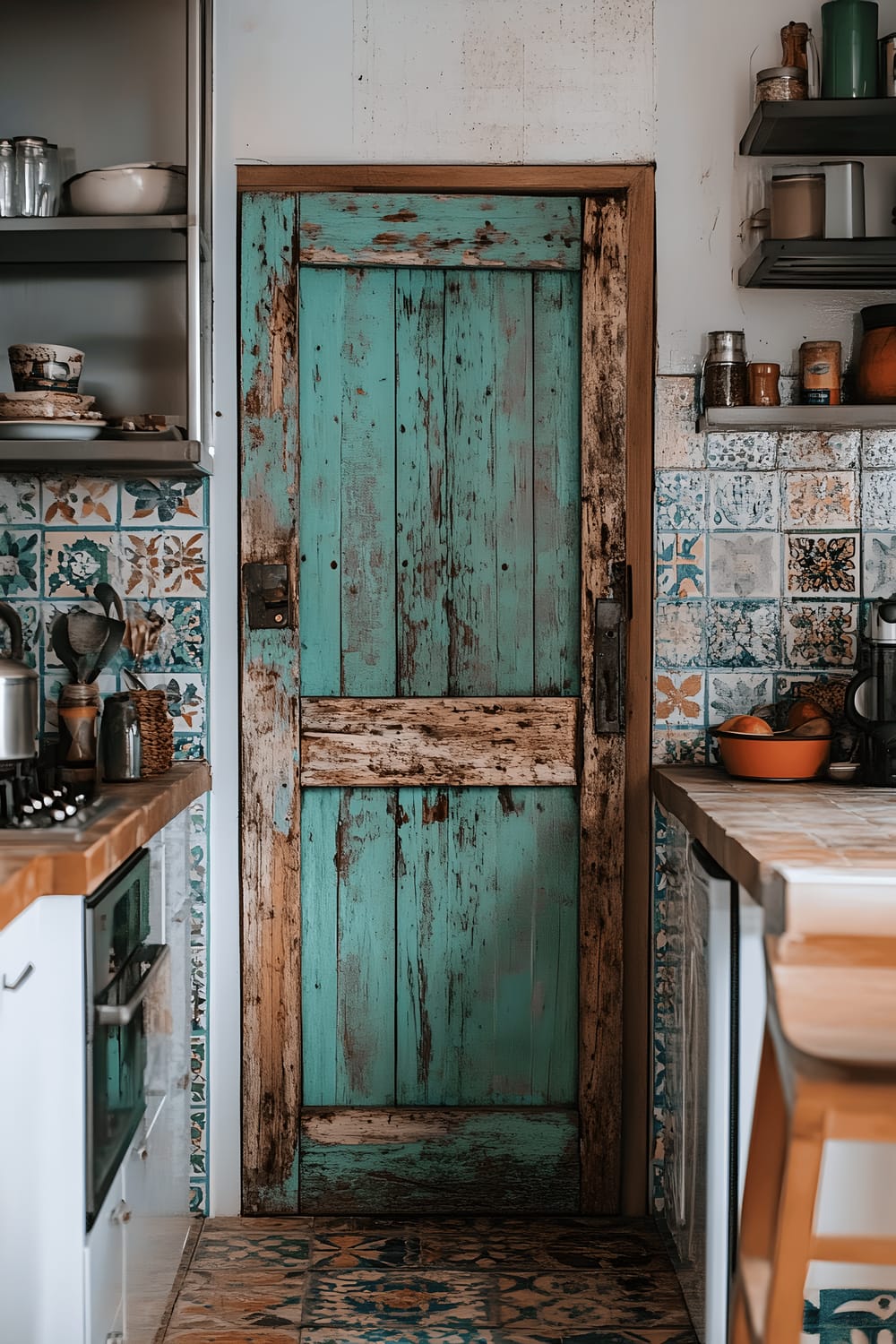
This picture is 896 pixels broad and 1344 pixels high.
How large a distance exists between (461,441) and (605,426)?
0.29 meters

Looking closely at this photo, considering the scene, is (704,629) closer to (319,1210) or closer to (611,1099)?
(611,1099)

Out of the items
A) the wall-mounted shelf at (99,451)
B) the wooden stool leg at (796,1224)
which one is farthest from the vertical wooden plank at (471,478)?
the wooden stool leg at (796,1224)

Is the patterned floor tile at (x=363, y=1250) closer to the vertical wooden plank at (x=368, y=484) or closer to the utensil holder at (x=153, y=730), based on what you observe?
the utensil holder at (x=153, y=730)


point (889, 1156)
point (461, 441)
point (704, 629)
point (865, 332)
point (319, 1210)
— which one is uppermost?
point (865, 332)

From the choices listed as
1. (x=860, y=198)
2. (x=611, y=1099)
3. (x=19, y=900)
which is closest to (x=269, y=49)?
(x=860, y=198)

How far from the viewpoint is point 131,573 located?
2404 mm

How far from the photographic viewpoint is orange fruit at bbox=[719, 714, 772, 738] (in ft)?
7.29

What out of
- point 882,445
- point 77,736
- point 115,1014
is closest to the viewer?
point 115,1014

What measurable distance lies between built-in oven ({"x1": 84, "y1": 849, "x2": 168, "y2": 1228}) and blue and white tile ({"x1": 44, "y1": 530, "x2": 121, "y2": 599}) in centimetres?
72

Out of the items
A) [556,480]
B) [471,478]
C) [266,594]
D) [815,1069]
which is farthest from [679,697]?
[815,1069]

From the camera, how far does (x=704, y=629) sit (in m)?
2.43

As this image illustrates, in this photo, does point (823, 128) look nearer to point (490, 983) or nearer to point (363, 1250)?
point (490, 983)

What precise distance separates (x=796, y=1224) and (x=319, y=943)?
155 centimetres

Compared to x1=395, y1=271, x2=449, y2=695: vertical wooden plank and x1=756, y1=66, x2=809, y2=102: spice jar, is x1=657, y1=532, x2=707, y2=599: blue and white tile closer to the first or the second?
x1=395, y1=271, x2=449, y2=695: vertical wooden plank
